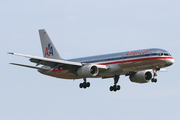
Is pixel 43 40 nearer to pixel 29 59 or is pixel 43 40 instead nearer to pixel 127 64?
pixel 29 59

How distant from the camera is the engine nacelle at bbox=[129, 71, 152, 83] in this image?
6919cm

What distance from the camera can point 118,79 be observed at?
2734 inches

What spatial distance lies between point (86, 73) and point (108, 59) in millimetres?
3959

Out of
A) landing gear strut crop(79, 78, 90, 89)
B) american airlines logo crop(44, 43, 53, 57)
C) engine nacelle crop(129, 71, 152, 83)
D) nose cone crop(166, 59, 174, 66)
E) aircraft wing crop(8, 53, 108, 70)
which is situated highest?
american airlines logo crop(44, 43, 53, 57)

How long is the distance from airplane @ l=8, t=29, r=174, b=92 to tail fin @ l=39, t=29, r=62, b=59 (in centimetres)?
356

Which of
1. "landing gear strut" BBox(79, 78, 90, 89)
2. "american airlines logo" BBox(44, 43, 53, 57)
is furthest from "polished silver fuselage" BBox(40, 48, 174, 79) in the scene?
"american airlines logo" BBox(44, 43, 53, 57)

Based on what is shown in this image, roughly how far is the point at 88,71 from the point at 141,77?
36.4ft

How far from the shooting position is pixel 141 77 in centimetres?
6912

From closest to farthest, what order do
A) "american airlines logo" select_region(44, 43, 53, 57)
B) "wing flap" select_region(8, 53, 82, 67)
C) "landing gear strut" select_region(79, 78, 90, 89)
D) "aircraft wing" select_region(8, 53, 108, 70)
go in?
1. "wing flap" select_region(8, 53, 82, 67)
2. "aircraft wing" select_region(8, 53, 108, 70)
3. "landing gear strut" select_region(79, 78, 90, 89)
4. "american airlines logo" select_region(44, 43, 53, 57)

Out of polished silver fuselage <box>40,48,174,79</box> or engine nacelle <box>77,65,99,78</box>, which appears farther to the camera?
engine nacelle <box>77,65,99,78</box>

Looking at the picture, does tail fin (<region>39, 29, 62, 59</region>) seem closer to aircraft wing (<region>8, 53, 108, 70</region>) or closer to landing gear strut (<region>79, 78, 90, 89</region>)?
landing gear strut (<region>79, 78, 90, 89</region>)

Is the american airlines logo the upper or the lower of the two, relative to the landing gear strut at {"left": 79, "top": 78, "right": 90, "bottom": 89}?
upper

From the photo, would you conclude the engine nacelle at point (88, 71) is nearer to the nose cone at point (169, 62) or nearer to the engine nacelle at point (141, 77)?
the engine nacelle at point (141, 77)

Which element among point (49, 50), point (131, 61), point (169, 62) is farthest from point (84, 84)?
point (169, 62)
